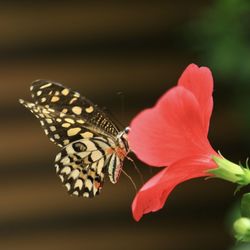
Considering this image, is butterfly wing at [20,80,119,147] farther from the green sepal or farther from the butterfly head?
the green sepal

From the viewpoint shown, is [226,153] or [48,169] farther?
[226,153]

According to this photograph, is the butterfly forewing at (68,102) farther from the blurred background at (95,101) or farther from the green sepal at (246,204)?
the blurred background at (95,101)

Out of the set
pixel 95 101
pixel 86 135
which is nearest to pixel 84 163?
Result: pixel 86 135

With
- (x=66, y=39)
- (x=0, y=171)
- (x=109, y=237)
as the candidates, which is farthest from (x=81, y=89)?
(x=109, y=237)

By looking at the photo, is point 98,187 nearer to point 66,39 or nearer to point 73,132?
point 73,132

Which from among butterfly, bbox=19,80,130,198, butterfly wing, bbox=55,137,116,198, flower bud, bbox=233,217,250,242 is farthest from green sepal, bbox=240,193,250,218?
butterfly wing, bbox=55,137,116,198

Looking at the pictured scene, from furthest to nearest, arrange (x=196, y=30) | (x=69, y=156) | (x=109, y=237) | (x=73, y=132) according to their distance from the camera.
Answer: (x=109, y=237) < (x=196, y=30) < (x=69, y=156) < (x=73, y=132)

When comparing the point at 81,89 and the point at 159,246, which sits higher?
the point at 81,89
